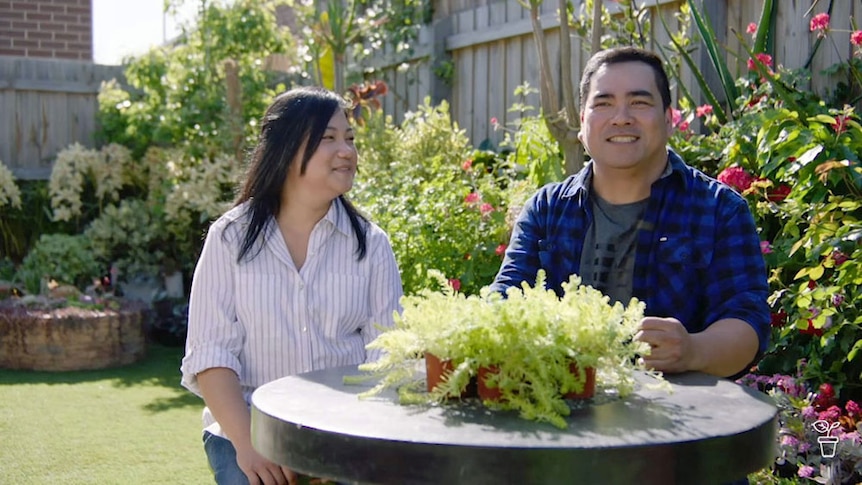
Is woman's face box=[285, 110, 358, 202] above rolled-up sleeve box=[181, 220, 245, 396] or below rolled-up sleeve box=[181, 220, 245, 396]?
above

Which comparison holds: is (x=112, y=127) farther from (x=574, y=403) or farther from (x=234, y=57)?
(x=574, y=403)

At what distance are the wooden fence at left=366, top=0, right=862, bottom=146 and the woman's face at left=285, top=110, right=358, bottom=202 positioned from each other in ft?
7.92

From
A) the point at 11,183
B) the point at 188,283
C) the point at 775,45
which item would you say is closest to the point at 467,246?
the point at 775,45

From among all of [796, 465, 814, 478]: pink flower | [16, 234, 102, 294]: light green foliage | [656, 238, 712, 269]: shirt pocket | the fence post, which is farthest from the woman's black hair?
[16, 234, 102, 294]: light green foliage

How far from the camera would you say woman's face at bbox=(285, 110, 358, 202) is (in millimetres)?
2711

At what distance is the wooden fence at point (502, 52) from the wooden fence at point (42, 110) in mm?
2680

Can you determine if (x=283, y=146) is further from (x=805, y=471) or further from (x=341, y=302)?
(x=805, y=471)

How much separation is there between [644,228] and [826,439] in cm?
95

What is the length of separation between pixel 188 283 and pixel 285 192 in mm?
5731

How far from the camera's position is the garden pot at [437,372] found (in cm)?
183

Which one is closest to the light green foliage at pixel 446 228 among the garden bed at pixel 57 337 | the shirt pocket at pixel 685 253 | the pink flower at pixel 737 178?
the pink flower at pixel 737 178

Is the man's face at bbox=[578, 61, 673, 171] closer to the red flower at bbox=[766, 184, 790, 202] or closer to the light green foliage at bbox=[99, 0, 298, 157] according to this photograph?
the red flower at bbox=[766, 184, 790, 202]

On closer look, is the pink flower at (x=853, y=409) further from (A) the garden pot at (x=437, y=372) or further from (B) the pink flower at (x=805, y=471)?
(A) the garden pot at (x=437, y=372)

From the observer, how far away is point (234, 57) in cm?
847
